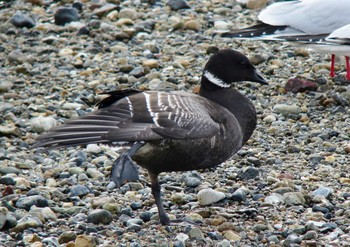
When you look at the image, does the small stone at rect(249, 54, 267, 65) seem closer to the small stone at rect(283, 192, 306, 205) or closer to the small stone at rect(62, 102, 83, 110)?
the small stone at rect(62, 102, 83, 110)

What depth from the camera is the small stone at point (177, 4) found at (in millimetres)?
12078

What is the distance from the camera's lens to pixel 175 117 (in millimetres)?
6113

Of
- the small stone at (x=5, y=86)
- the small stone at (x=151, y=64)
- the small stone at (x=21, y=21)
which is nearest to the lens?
the small stone at (x=5, y=86)

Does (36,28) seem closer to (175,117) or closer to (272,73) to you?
(272,73)

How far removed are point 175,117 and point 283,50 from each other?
5.03 metres

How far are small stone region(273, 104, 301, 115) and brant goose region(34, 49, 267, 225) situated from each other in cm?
232

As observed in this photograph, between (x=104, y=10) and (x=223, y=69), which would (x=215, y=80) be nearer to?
(x=223, y=69)

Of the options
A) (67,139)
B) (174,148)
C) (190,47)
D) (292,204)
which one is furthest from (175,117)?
(190,47)

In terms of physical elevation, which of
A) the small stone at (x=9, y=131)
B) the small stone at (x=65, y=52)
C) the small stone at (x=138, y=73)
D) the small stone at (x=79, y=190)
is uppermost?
the small stone at (x=65, y=52)

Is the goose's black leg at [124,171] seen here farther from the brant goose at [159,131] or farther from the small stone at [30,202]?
the small stone at [30,202]

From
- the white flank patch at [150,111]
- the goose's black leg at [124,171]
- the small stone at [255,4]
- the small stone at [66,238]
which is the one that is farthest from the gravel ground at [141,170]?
the white flank patch at [150,111]

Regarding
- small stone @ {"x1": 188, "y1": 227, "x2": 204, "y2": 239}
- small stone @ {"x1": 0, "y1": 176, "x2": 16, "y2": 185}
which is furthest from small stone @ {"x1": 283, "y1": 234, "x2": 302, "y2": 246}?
small stone @ {"x1": 0, "y1": 176, "x2": 16, "y2": 185}

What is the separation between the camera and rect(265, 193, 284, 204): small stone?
6.67 metres

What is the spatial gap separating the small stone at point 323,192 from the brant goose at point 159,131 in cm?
73
